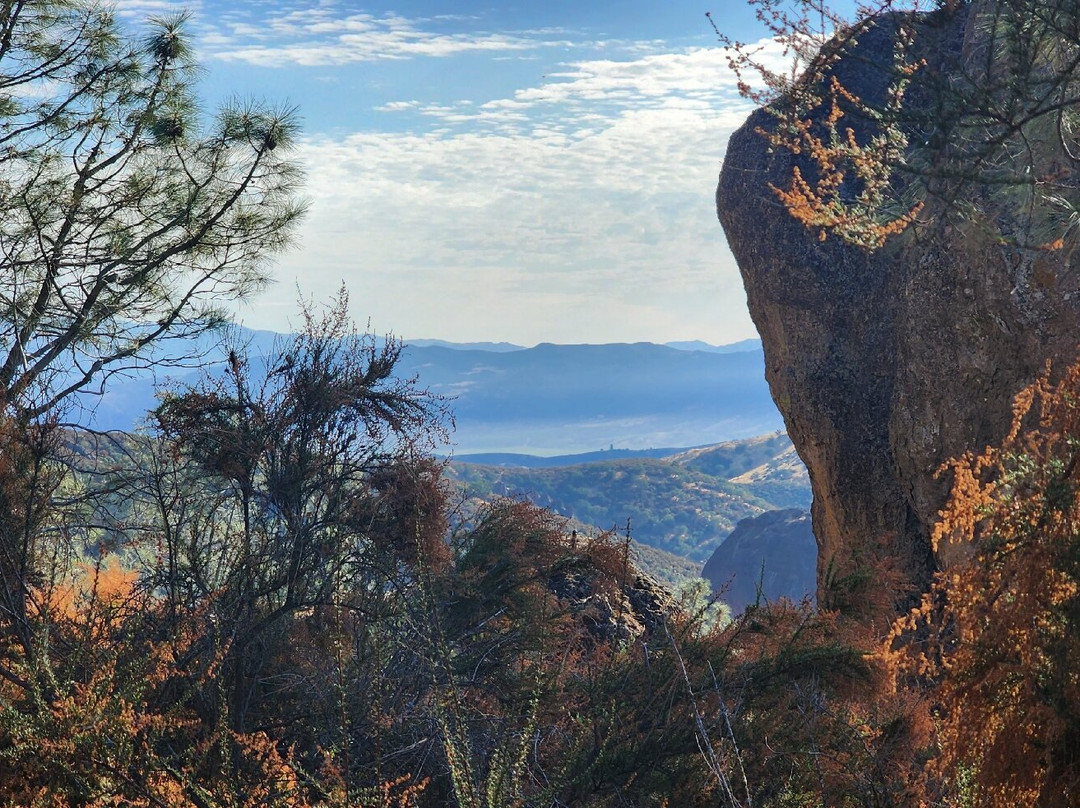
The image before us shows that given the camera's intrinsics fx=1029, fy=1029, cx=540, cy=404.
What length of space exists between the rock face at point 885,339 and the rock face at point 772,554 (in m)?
37.4

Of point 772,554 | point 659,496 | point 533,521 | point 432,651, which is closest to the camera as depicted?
point 432,651

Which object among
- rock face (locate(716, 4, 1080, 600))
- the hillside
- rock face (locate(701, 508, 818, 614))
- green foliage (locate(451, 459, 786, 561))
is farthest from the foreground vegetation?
green foliage (locate(451, 459, 786, 561))

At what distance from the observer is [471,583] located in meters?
9.84

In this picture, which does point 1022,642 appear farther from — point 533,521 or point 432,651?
point 533,521

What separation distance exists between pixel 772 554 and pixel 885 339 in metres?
45.0

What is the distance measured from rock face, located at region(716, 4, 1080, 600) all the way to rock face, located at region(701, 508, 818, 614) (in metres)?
37.4

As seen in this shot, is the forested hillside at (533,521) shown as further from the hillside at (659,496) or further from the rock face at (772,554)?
the hillside at (659,496)

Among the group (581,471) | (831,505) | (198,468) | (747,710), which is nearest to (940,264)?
(831,505)

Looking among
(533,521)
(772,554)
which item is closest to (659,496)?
(772,554)

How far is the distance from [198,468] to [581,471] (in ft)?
382

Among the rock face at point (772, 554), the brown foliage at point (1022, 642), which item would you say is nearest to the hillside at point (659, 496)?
the rock face at point (772, 554)

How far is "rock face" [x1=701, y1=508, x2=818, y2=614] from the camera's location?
179 ft

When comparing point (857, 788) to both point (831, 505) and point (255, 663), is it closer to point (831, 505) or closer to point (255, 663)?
point (255, 663)

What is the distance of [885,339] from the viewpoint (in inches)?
568
